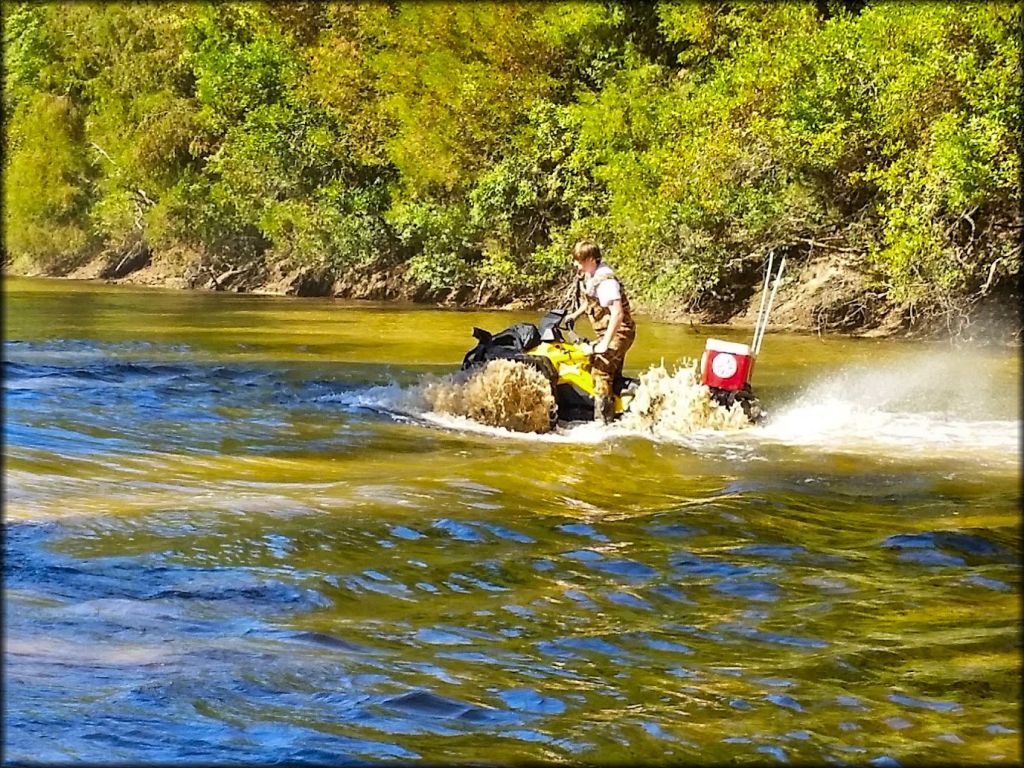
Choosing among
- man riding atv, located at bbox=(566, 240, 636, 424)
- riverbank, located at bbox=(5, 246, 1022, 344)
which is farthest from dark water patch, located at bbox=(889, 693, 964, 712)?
riverbank, located at bbox=(5, 246, 1022, 344)

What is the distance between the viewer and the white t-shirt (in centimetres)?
1249

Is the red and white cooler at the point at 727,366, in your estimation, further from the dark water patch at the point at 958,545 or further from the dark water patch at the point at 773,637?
the dark water patch at the point at 773,637

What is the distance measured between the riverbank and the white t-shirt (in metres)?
10.6

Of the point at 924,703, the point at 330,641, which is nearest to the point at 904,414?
the point at 924,703

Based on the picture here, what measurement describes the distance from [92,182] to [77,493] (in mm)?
42180

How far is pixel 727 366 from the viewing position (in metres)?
12.6

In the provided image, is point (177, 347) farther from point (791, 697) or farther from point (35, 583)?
point (791, 697)

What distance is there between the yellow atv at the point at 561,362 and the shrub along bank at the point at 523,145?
8605 mm

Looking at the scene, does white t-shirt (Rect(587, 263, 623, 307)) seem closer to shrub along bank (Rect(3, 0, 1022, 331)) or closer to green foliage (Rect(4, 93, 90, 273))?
shrub along bank (Rect(3, 0, 1022, 331))

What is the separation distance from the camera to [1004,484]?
10008 mm

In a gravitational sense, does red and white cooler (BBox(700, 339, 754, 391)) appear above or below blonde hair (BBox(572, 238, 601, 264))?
below

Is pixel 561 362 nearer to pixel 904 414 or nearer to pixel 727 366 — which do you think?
pixel 727 366

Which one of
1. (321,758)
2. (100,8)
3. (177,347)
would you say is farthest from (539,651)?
(100,8)

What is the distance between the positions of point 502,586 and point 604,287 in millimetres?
6014
